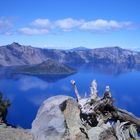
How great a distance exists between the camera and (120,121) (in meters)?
18.8

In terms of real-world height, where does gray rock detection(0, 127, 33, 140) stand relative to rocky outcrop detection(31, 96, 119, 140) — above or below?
below

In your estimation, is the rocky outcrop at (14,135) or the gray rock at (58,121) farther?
the rocky outcrop at (14,135)

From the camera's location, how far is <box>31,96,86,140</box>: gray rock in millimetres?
18062

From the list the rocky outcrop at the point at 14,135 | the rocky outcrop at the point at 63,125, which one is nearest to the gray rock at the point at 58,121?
the rocky outcrop at the point at 63,125

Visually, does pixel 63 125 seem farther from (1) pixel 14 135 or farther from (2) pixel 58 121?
(1) pixel 14 135

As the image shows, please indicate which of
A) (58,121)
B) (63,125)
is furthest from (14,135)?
(63,125)

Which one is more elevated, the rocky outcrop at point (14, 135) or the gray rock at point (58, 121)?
the gray rock at point (58, 121)

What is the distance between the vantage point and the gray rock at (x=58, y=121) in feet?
59.3

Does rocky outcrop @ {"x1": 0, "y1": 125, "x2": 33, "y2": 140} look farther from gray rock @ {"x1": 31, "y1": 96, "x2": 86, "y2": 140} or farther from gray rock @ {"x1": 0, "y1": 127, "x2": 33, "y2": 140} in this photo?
gray rock @ {"x1": 31, "y1": 96, "x2": 86, "y2": 140}

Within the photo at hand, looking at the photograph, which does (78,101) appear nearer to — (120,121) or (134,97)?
(120,121)

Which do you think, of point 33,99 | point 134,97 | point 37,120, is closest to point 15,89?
point 33,99

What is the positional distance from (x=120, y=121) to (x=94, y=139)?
2195mm

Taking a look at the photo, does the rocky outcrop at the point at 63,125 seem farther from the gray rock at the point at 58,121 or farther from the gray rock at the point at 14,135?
the gray rock at the point at 14,135

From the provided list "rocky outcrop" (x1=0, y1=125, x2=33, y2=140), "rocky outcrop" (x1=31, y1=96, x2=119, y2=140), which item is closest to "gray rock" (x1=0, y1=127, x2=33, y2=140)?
"rocky outcrop" (x1=0, y1=125, x2=33, y2=140)
